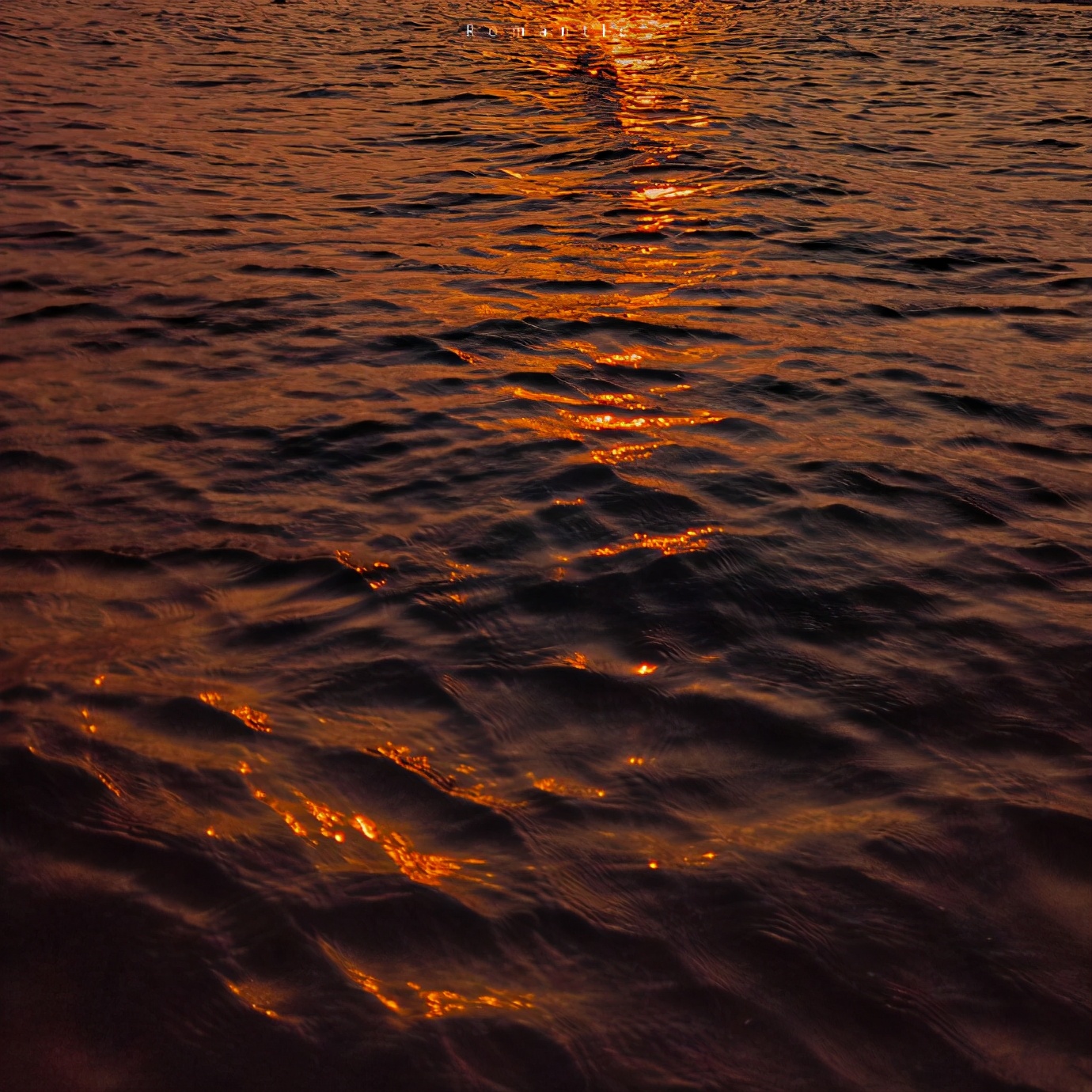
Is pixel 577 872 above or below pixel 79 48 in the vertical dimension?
below

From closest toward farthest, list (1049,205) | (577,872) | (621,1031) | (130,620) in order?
(621,1031) → (577,872) → (130,620) → (1049,205)

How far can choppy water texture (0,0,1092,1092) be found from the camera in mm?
2047

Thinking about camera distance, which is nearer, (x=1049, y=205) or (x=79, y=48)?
(x=1049, y=205)

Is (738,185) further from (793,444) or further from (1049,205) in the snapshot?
(793,444)

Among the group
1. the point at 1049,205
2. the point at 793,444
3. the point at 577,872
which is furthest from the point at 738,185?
the point at 577,872

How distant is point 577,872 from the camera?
2338 mm

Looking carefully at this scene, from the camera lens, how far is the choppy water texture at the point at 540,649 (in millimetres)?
2047

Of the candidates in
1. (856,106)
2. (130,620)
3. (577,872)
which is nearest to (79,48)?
(856,106)

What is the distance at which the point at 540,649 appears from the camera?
10.1ft

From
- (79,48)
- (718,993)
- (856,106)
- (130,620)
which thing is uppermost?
(79,48)

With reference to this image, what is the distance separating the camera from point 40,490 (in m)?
3.79

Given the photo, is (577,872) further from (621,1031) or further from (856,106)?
(856,106)

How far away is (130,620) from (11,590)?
0.42 metres

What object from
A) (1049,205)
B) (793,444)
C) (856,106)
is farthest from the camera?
(856,106)
